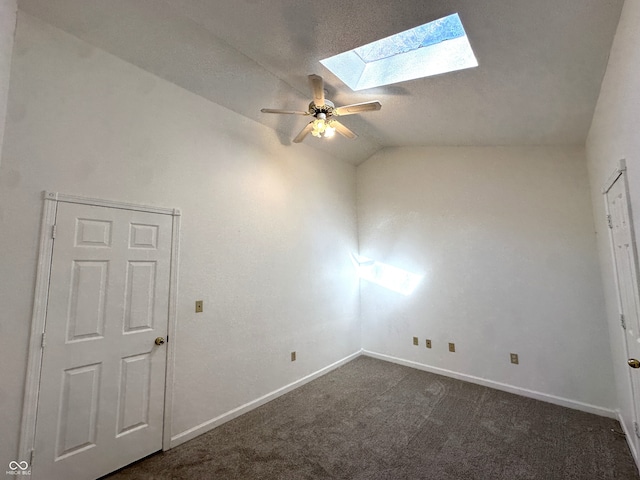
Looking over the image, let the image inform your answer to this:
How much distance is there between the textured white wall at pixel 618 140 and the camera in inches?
57.2

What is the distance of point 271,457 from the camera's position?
223 cm

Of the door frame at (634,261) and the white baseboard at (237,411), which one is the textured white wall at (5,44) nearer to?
the white baseboard at (237,411)

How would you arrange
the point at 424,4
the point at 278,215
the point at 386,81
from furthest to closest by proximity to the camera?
the point at 278,215 < the point at 386,81 < the point at 424,4

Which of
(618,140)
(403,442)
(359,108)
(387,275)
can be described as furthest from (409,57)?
(403,442)

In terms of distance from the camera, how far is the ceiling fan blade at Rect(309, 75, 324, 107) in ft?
7.04

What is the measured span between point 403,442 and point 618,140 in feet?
8.97

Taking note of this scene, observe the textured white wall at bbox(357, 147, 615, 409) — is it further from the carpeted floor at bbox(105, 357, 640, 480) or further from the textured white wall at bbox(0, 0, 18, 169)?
the textured white wall at bbox(0, 0, 18, 169)

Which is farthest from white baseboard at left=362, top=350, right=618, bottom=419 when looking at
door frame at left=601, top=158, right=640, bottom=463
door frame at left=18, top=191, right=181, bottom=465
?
door frame at left=18, top=191, right=181, bottom=465

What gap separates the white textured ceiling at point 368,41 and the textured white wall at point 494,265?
57cm

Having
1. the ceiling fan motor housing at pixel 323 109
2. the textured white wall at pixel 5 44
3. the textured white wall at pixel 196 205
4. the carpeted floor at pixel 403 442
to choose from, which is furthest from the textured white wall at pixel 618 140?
the textured white wall at pixel 5 44

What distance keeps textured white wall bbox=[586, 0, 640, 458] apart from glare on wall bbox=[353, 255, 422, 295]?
1954 millimetres

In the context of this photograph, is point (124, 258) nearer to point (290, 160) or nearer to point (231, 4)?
point (231, 4)

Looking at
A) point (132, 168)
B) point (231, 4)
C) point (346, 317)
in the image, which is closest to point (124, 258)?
point (132, 168)

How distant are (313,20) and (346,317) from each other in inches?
144
